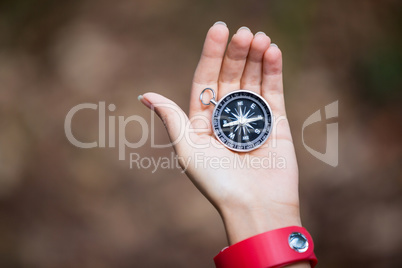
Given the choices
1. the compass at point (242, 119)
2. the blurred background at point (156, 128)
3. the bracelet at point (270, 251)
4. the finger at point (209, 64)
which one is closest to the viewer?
the bracelet at point (270, 251)

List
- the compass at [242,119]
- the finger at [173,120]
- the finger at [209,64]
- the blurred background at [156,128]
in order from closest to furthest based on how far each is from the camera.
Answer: the finger at [173,120]
the finger at [209,64]
the compass at [242,119]
the blurred background at [156,128]

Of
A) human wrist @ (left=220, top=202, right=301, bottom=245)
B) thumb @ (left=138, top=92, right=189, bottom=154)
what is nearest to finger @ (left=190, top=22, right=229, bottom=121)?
thumb @ (left=138, top=92, right=189, bottom=154)

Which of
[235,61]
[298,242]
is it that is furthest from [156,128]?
[298,242]

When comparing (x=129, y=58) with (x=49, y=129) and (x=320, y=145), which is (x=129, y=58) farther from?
(x=320, y=145)

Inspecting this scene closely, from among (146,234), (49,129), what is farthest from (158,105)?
(49,129)

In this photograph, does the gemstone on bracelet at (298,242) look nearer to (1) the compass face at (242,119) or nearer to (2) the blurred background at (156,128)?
(1) the compass face at (242,119)

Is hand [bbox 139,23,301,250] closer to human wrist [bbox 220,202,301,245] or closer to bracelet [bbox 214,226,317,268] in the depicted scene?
human wrist [bbox 220,202,301,245]

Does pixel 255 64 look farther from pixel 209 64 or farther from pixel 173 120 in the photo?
pixel 173 120

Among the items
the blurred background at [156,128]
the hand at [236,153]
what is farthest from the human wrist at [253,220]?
the blurred background at [156,128]
